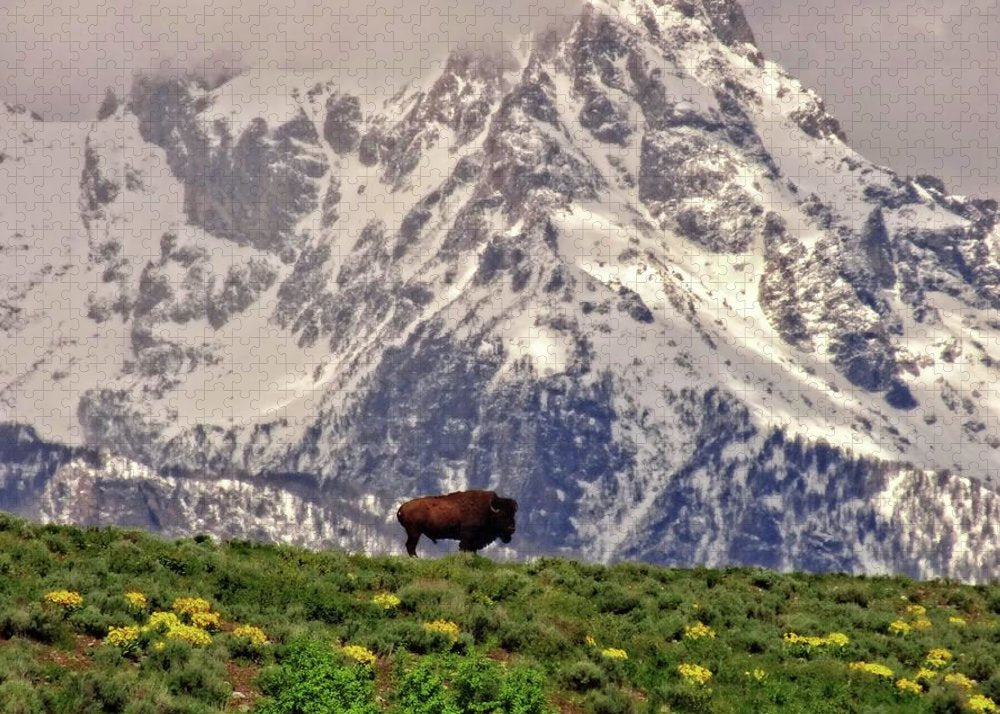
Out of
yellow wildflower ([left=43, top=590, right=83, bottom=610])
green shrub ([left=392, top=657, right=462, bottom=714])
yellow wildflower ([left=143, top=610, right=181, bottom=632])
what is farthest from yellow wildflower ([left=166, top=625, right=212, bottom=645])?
green shrub ([left=392, top=657, right=462, bottom=714])

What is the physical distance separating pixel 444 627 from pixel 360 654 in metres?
3.39

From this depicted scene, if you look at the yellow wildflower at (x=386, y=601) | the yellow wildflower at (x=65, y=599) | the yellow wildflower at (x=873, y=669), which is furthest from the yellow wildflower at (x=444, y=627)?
the yellow wildflower at (x=873, y=669)

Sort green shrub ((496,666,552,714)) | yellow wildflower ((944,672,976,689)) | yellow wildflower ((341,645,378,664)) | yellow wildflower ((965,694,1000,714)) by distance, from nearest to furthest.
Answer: green shrub ((496,666,552,714)) → yellow wildflower ((341,645,378,664)) → yellow wildflower ((965,694,1000,714)) → yellow wildflower ((944,672,976,689))

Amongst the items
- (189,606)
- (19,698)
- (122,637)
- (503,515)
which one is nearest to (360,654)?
(189,606)

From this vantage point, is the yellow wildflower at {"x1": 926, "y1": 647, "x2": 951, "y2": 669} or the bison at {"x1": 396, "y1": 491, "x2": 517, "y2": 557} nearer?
the yellow wildflower at {"x1": 926, "y1": 647, "x2": 951, "y2": 669}

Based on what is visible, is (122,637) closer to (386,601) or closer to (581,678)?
(386,601)

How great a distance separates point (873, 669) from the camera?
135 ft

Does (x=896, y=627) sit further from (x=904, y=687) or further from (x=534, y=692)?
(x=534, y=692)

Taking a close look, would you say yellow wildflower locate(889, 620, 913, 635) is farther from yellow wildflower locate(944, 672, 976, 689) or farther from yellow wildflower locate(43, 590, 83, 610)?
yellow wildflower locate(43, 590, 83, 610)

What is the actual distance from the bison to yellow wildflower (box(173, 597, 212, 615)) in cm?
2030

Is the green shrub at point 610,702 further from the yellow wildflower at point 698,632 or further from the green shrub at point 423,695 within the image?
the yellow wildflower at point 698,632

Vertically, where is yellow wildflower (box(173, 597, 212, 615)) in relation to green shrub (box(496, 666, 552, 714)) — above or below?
below

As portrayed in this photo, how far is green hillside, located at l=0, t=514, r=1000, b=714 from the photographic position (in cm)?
3397

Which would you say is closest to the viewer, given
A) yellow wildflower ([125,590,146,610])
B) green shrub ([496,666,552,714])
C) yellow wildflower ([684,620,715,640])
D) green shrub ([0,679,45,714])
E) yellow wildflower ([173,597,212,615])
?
green shrub ([0,679,45,714])
